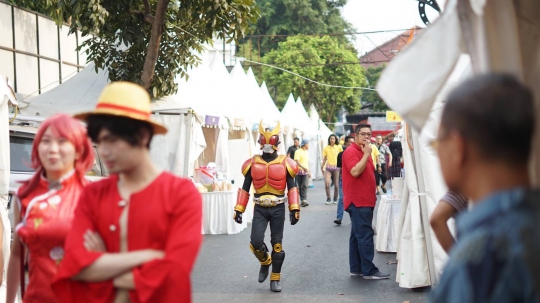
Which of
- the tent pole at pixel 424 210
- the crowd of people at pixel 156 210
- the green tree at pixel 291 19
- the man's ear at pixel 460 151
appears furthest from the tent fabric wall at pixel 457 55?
the green tree at pixel 291 19

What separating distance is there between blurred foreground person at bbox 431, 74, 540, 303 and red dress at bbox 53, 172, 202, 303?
1164 millimetres

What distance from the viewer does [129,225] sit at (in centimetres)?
283

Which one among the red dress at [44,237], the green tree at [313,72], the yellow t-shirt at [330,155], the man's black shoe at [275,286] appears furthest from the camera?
the green tree at [313,72]

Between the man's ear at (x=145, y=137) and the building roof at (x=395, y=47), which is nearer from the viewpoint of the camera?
the man's ear at (x=145, y=137)

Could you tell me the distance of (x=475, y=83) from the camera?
1852 millimetres

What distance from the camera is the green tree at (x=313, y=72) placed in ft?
157

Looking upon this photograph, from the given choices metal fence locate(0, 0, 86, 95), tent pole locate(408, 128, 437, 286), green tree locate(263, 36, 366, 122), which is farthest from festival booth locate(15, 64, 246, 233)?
green tree locate(263, 36, 366, 122)

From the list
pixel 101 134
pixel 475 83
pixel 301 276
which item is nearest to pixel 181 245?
pixel 101 134

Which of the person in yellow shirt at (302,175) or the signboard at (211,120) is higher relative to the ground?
the signboard at (211,120)

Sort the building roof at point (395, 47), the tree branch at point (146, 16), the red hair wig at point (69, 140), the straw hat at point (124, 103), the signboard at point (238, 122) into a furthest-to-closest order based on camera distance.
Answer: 1. the signboard at point (238, 122)
2. the tree branch at point (146, 16)
3. the building roof at point (395, 47)
4. the red hair wig at point (69, 140)
5. the straw hat at point (124, 103)

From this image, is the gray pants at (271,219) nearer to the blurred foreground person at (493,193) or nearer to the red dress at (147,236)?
the red dress at (147,236)

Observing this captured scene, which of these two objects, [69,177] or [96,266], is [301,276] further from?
[96,266]

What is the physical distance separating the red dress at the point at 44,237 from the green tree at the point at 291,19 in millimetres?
56364

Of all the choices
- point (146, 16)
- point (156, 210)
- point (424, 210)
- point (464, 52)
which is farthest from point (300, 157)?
point (156, 210)
